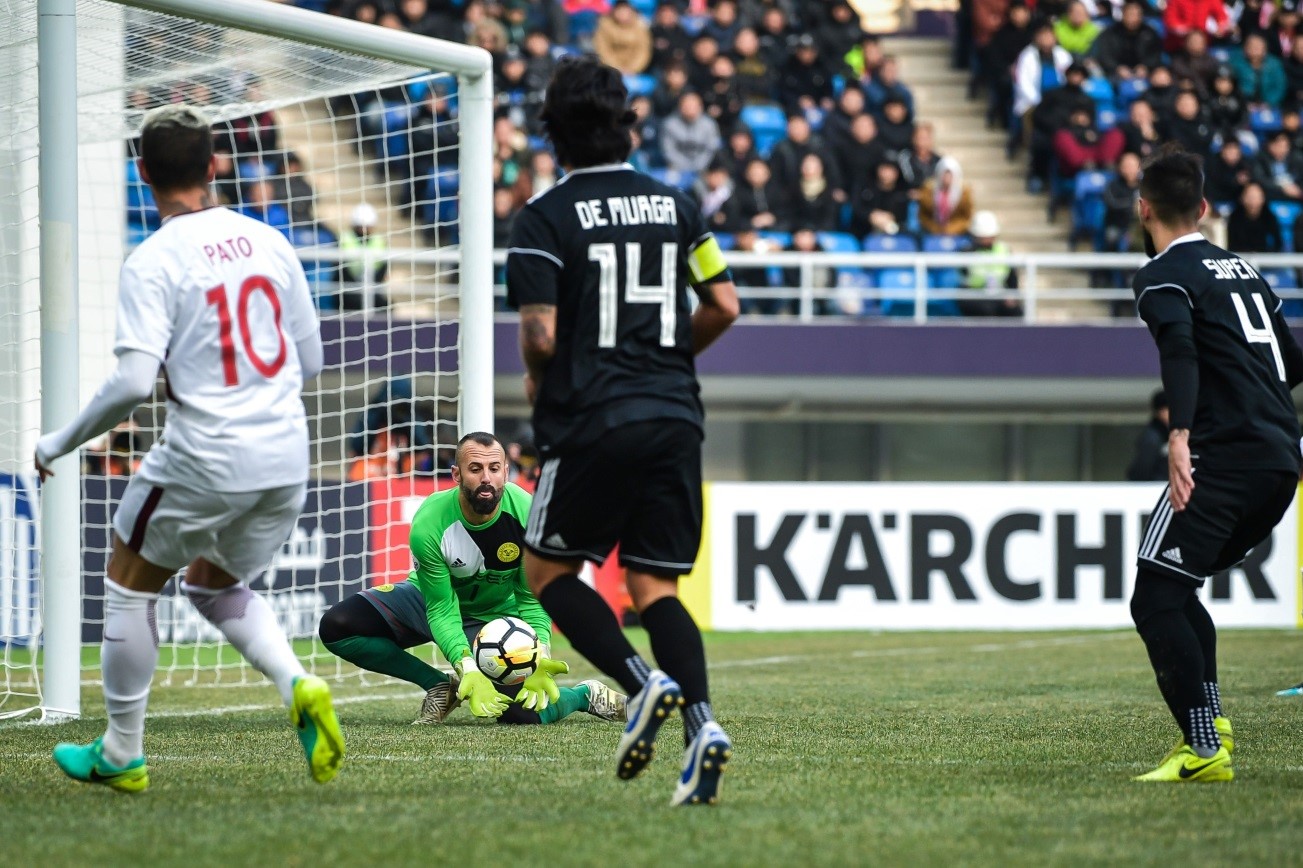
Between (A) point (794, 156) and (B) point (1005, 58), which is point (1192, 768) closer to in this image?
(A) point (794, 156)

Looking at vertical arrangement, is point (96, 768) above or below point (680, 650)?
below

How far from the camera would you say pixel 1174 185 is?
5441mm

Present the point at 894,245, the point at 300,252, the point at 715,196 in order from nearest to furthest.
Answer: the point at 300,252 < the point at 715,196 < the point at 894,245

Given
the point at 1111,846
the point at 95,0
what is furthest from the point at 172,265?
the point at 95,0

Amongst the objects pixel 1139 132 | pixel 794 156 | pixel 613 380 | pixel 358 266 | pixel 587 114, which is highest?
pixel 1139 132

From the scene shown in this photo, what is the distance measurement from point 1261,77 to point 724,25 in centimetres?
688

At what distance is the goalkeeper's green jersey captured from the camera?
7402 mm

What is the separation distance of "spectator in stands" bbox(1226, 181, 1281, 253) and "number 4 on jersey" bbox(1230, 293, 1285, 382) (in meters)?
14.2

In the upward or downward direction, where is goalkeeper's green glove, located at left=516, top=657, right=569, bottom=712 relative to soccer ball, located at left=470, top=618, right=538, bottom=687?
downward

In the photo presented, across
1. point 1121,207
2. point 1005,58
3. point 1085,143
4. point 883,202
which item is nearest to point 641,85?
point 883,202

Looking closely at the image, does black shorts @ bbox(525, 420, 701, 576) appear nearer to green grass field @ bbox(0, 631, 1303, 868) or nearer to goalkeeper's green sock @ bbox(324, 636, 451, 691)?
green grass field @ bbox(0, 631, 1303, 868)

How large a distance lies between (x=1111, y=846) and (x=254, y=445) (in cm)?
242

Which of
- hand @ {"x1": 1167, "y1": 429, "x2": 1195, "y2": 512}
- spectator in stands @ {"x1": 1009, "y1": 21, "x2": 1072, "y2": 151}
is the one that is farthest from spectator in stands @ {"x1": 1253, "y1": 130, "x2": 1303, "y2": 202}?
hand @ {"x1": 1167, "y1": 429, "x2": 1195, "y2": 512}

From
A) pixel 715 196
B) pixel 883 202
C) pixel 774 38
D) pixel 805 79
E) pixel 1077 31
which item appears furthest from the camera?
pixel 1077 31
